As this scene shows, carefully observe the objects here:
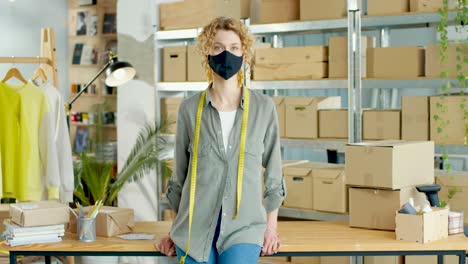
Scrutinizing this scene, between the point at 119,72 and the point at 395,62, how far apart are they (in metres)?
1.83

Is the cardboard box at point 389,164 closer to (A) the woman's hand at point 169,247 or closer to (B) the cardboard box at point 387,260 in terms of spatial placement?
(B) the cardboard box at point 387,260

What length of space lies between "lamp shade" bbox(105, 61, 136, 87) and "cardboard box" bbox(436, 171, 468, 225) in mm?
2137

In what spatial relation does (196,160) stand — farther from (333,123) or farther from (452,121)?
(333,123)

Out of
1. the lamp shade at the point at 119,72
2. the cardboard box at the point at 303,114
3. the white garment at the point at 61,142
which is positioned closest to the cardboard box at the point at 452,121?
the cardboard box at the point at 303,114

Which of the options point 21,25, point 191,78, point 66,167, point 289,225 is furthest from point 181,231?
point 21,25

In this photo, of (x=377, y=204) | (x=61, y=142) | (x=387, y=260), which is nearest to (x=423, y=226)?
(x=377, y=204)

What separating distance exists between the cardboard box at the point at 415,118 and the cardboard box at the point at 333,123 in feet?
1.41

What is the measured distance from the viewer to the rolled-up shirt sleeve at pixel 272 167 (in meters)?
3.12

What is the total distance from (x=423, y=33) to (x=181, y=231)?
4398 millimetres

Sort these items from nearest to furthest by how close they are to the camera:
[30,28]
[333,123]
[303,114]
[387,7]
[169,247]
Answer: [169,247] < [387,7] < [333,123] < [303,114] < [30,28]

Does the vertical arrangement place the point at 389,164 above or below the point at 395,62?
below

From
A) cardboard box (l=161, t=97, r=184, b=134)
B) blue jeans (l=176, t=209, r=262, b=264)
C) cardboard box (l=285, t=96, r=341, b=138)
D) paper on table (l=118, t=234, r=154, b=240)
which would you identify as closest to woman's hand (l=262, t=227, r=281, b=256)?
blue jeans (l=176, t=209, r=262, b=264)

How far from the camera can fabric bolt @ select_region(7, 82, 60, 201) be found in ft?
15.1

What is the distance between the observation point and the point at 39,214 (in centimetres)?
366
